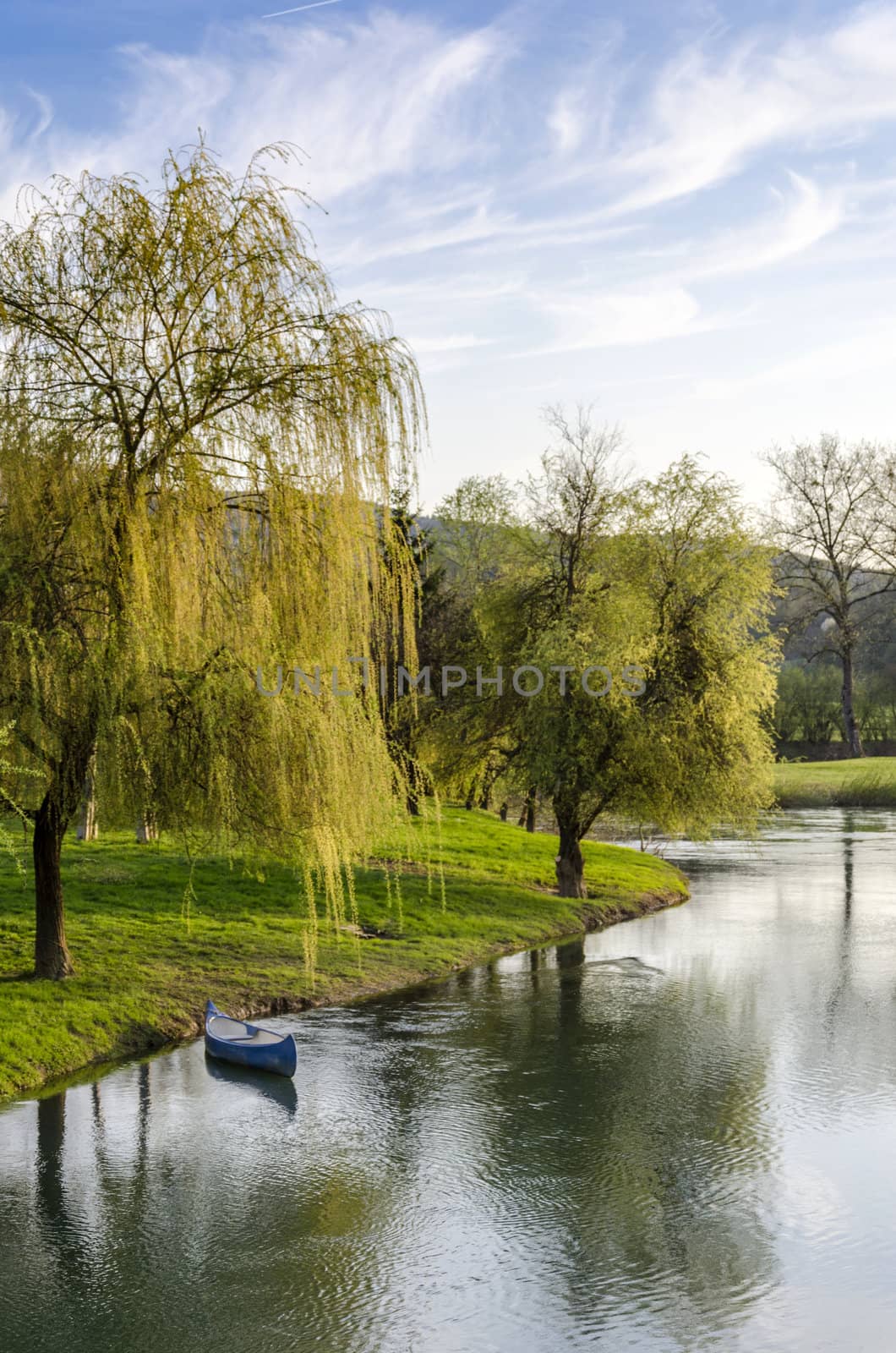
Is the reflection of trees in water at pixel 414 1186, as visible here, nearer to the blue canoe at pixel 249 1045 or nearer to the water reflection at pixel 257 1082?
the water reflection at pixel 257 1082

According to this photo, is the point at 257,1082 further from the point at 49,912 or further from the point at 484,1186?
the point at 484,1186

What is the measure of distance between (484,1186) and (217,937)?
10.1 m

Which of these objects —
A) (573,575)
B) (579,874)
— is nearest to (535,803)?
(579,874)

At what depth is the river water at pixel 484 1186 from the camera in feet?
31.3

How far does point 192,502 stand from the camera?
1502cm

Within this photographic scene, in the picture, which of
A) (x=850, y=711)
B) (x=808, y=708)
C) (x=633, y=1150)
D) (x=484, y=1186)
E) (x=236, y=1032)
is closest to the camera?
(x=484, y=1186)

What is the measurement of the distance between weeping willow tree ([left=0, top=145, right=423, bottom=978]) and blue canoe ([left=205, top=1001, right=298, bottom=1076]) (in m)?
2.39

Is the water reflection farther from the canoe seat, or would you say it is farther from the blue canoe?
Answer: the canoe seat

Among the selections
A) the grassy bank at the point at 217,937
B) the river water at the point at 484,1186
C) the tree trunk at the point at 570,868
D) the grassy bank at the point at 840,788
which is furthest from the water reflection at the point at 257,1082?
the grassy bank at the point at 840,788

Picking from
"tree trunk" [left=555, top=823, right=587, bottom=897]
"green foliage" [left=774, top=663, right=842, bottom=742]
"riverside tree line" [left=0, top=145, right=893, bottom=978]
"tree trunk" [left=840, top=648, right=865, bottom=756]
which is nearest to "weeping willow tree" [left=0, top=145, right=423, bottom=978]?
"riverside tree line" [left=0, top=145, right=893, bottom=978]

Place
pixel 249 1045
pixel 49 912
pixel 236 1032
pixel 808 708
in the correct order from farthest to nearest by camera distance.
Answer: pixel 808 708 → pixel 49 912 → pixel 236 1032 → pixel 249 1045

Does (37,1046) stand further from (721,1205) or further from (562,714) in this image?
(562,714)

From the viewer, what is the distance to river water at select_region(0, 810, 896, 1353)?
9.55m

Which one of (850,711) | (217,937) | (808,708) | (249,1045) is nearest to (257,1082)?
(249,1045)
